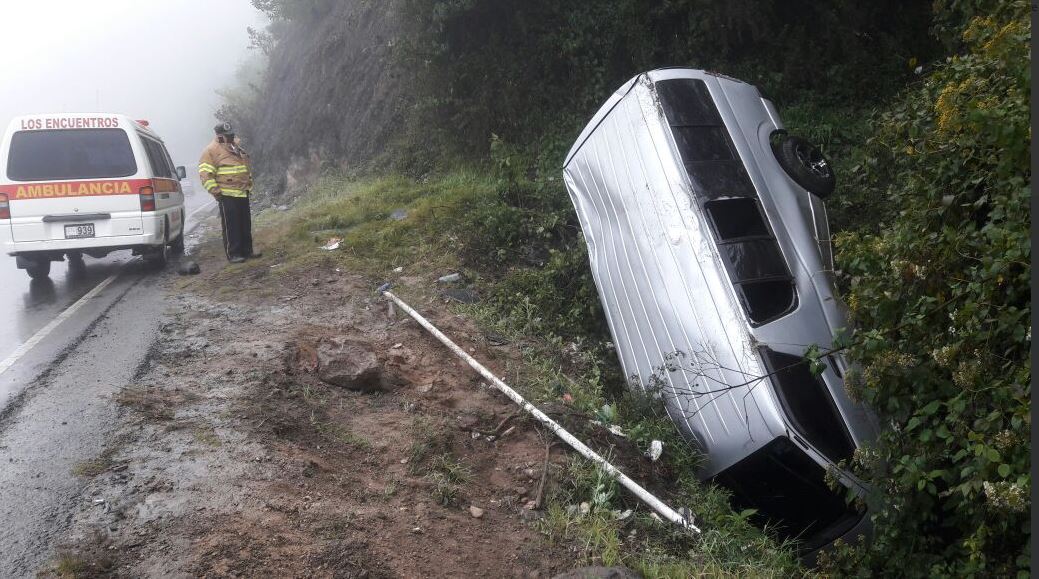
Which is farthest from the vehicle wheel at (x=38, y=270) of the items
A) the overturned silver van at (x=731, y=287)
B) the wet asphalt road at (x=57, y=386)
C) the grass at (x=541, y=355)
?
the overturned silver van at (x=731, y=287)

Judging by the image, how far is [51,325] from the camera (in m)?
6.50

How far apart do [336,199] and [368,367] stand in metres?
7.51

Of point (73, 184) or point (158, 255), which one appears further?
point (158, 255)

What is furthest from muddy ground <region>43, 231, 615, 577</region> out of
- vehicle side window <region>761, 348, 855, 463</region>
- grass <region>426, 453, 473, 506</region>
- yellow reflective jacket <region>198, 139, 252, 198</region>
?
yellow reflective jacket <region>198, 139, 252, 198</region>

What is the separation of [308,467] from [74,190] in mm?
5711

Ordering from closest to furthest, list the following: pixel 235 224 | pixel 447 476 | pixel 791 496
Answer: pixel 447 476 → pixel 791 496 → pixel 235 224

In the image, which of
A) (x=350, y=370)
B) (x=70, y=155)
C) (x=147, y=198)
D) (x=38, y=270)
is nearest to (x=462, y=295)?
(x=350, y=370)

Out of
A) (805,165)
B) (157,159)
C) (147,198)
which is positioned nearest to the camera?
(805,165)

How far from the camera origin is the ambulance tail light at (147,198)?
26.5 ft

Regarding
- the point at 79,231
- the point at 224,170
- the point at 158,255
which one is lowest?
the point at 158,255

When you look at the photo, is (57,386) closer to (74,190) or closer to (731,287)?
(74,190)

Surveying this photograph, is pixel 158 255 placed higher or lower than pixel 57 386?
higher

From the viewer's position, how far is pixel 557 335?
6.28 metres

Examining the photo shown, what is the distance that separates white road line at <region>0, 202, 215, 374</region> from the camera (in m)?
5.57
